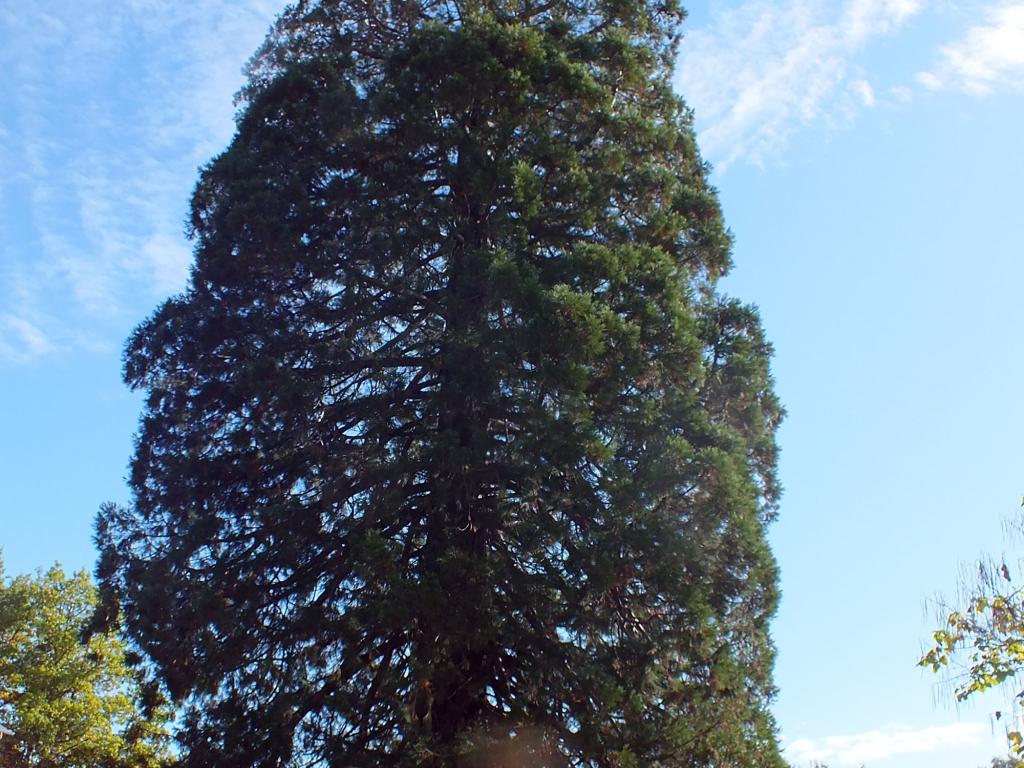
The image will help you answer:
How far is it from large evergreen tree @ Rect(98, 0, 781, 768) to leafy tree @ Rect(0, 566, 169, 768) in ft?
30.3

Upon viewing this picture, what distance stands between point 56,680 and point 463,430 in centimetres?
1443

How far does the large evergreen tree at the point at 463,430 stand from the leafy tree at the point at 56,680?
30.3 feet

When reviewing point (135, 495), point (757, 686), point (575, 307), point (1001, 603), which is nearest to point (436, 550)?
point (575, 307)

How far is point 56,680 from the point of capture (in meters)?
20.8

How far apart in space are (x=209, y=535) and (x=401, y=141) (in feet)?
17.4

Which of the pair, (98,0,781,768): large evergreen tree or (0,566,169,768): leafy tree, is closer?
(98,0,781,768): large evergreen tree

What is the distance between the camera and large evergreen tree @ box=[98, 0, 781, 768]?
9445mm

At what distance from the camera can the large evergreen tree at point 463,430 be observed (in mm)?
9445

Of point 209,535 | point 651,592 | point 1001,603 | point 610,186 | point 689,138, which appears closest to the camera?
point 1001,603

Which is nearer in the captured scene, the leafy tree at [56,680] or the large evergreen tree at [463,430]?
the large evergreen tree at [463,430]

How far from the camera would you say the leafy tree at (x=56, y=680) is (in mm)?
19938

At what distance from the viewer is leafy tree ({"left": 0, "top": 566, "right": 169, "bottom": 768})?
19.9 meters

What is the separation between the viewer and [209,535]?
11211 millimetres

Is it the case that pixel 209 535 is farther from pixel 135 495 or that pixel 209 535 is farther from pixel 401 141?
pixel 401 141
